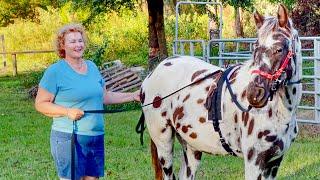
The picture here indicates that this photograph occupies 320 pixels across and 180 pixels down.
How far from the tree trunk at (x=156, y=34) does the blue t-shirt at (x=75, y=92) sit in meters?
10.8

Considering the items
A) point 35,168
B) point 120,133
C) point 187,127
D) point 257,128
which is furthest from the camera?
point 120,133

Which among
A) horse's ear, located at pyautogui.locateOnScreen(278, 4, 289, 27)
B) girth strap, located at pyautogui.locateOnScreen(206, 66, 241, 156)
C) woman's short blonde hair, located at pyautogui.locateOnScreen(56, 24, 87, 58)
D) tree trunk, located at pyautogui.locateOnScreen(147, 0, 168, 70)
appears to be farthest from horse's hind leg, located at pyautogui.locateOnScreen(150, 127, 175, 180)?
tree trunk, located at pyautogui.locateOnScreen(147, 0, 168, 70)

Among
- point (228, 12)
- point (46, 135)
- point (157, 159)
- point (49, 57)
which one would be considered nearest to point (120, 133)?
point (46, 135)

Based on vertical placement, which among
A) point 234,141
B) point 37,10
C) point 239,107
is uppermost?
point 37,10

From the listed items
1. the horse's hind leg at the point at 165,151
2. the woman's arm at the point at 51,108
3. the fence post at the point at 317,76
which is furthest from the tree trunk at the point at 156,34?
the woman's arm at the point at 51,108

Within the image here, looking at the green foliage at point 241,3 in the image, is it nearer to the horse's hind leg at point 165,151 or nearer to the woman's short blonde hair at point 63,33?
the horse's hind leg at point 165,151

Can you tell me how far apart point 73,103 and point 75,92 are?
98mm

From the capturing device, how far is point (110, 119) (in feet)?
36.8

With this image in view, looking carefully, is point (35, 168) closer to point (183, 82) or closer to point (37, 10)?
point (183, 82)

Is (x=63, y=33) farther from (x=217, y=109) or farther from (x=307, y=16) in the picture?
(x=307, y=16)

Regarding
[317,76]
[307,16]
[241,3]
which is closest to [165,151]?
[317,76]

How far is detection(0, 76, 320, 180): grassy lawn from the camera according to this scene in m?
6.66

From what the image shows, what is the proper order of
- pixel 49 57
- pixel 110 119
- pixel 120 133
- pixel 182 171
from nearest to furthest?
1. pixel 182 171
2. pixel 120 133
3. pixel 110 119
4. pixel 49 57

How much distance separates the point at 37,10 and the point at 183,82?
27.0m
